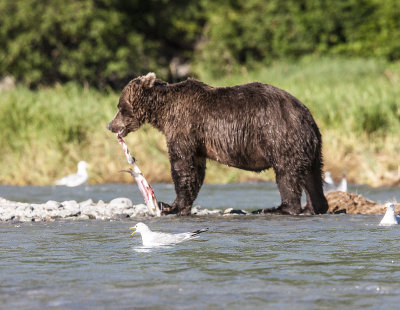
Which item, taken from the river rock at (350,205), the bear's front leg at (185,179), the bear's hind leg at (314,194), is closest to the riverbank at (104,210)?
the river rock at (350,205)

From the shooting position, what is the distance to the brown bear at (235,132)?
31.6 feet

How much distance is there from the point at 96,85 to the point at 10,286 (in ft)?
93.2

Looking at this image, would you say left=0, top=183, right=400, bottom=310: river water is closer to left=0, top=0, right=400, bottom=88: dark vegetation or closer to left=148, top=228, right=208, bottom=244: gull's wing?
left=148, top=228, right=208, bottom=244: gull's wing

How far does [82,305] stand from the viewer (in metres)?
5.31

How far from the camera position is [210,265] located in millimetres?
6621

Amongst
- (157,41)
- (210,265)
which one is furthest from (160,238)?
(157,41)

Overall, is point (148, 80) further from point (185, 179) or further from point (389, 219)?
point (389, 219)

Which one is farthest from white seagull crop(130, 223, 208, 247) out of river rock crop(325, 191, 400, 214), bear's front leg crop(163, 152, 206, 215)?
river rock crop(325, 191, 400, 214)

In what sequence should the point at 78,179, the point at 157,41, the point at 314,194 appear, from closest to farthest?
the point at 314,194
the point at 78,179
the point at 157,41

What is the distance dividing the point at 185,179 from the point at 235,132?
0.83 meters

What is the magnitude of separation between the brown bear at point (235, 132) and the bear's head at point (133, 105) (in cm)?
1

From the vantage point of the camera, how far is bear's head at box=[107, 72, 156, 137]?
34.0ft

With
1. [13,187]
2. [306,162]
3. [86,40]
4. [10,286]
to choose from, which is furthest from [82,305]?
[86,40]

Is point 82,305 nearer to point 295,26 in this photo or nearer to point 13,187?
point 13,187
